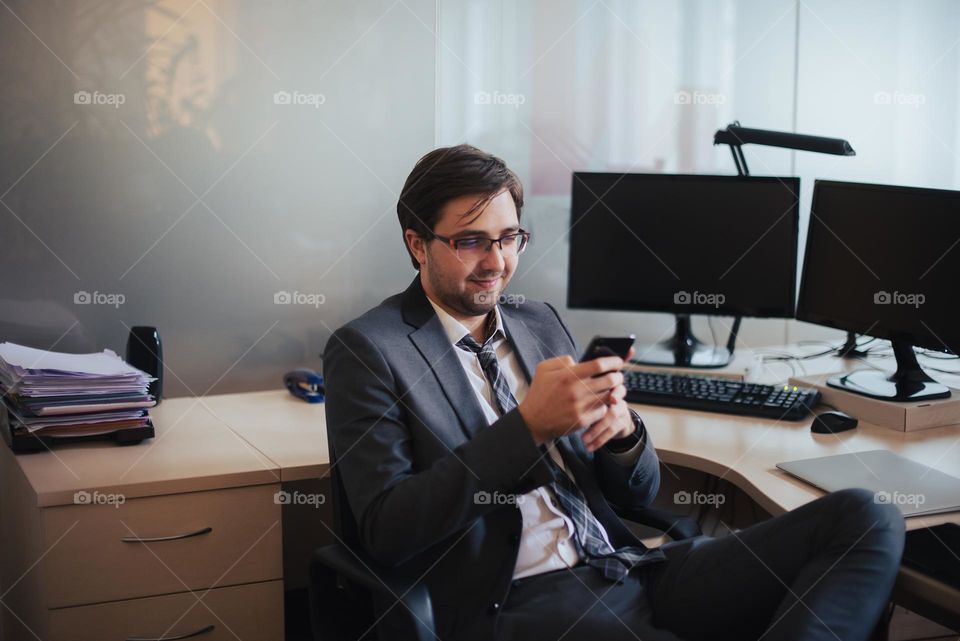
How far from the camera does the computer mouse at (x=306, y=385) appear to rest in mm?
2607

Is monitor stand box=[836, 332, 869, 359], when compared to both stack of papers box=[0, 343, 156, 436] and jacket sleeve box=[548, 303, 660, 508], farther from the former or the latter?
stack of papers box=[0, 343, 156, 436]

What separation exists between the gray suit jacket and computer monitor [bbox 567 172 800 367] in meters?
0.79

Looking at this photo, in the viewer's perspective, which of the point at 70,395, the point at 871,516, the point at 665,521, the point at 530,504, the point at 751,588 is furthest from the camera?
the point at 70,395

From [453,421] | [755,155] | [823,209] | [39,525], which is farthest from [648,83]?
[39,525]

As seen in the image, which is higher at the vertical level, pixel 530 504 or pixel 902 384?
pixel 902 384

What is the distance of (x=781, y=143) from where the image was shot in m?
2.64

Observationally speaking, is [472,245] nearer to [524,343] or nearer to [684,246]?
[524,343]

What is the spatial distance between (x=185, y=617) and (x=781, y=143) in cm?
184

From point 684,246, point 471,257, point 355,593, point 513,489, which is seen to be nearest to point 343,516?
point 355,593

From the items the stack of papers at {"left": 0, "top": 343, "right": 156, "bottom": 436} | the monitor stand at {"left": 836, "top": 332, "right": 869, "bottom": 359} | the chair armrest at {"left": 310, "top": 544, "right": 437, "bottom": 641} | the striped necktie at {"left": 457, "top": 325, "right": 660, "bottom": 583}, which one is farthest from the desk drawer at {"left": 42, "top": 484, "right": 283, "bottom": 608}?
the monitor stand at {"left": 836, "top": 332, "right": 869, "bottom": 359}

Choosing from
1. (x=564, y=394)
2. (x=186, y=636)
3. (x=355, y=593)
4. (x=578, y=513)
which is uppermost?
(x=564, y=394)

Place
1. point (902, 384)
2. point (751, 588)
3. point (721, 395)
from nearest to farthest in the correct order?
point (751, 588) → point (902, 384) → point (721, 395)

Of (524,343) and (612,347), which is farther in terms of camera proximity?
(524,343)

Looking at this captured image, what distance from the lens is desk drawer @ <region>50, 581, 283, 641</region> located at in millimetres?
1932
